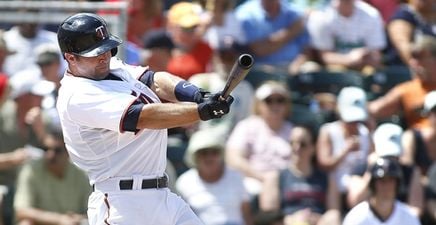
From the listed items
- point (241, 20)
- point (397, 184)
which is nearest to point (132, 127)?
point (397, 184)

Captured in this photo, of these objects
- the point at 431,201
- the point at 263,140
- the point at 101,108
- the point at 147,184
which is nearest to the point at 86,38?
the point at 101,108

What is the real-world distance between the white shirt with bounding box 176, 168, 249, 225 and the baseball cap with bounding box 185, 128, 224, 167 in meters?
0.23

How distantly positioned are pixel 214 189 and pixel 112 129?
133 inches

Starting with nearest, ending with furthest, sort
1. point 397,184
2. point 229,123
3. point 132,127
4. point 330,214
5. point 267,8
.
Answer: point 132,127 < point 397,184 < point 330,214 < point 229,123 < point 267,8

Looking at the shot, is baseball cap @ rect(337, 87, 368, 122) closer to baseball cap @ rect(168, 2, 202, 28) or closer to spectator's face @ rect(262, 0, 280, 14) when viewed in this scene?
spectator's face @ rect(262, 0, 280, 14)

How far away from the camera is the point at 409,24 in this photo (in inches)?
411

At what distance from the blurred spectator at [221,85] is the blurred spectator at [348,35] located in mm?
851

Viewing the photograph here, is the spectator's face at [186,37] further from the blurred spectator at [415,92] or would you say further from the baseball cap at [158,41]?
the blurred spectator at [415,92]

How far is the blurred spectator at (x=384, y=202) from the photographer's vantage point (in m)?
7.90

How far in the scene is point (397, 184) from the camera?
829cm

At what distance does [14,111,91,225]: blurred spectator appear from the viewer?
896cm

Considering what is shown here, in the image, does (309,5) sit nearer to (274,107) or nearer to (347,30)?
(347,30)

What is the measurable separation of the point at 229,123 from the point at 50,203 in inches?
68.6

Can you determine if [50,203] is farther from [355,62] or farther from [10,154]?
[355,62]
